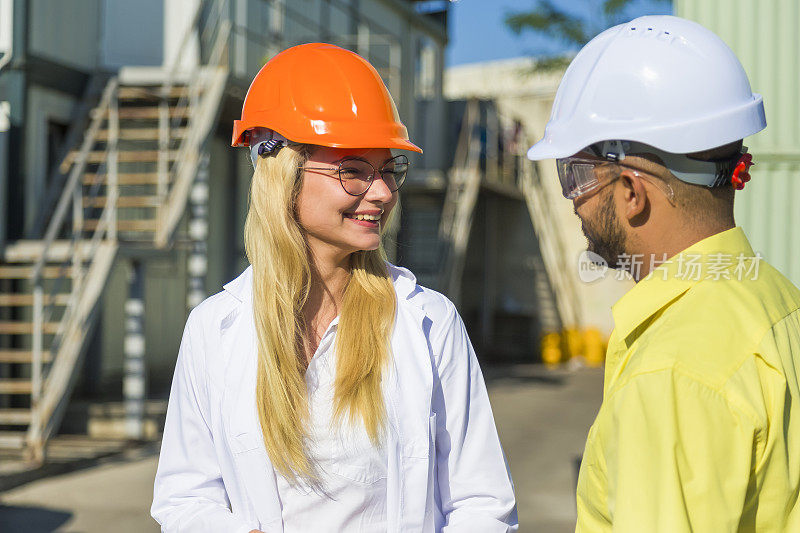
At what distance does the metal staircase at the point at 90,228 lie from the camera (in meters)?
7.69

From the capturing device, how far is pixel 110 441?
8.71 metres

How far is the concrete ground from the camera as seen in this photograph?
612 centimetres

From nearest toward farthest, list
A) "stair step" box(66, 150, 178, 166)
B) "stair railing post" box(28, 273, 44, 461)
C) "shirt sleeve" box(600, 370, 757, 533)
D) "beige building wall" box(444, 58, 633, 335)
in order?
1. "shirt sleeve" box(600, 370, 757, 533)
2. "stair railing post" box(28, 273, 44, 461)
3. "stair step" box(66, 150, 178, 166)
4. "beige building wall" box(444, 58, 633, 335)

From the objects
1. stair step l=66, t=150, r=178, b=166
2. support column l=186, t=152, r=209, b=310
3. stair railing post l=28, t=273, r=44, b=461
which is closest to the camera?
stair railing post l=28, t=273, r=44, b=461

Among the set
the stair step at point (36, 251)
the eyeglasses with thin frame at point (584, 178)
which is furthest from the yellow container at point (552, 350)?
the eyeglasses with thin frame at point (584, 178)

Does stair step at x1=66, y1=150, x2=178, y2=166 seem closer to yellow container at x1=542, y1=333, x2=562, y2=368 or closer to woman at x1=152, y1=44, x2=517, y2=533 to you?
woman at x1=152, y1=44, x2=517, y2=533

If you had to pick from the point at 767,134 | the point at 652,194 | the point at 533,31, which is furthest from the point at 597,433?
the point at 533,31

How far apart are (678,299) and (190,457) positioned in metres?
1.30

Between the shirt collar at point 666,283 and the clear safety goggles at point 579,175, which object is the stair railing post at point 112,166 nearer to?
the clear safety goggles at point 579,175

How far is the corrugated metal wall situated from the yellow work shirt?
4.93 meters

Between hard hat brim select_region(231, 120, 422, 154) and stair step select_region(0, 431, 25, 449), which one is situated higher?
hard hat brim select_region(231, 120, 422, 154)

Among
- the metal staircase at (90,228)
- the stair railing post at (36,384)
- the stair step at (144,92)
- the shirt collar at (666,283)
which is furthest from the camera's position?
the stair step at (144,92)

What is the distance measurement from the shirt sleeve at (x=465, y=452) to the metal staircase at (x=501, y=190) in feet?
42.7

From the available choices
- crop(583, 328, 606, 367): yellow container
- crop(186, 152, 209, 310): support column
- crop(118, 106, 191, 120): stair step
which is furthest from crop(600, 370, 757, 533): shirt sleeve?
crop(583, 328, 606, 367): yellow container
